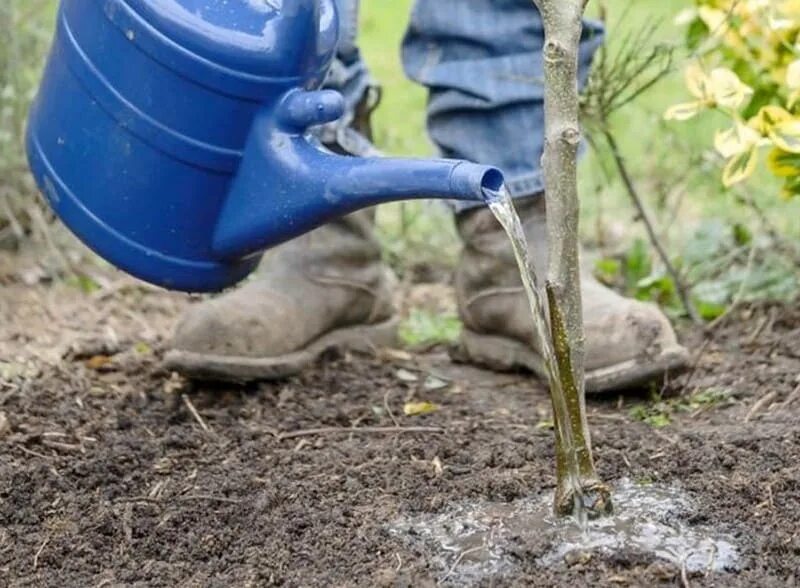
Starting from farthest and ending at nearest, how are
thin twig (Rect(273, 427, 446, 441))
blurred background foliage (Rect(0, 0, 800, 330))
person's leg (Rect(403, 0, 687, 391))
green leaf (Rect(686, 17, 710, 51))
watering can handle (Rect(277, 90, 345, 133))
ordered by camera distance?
blurred background foliage (Rect(0, 0, 800, 330)) < green leaf (Rect(686, 17, 710, 51)) < person's leg (Rect(403, 0, 687, 391)) < thin twig (Rect(273, 427, 446, 441)) < watering can handle (Rect(277, 90, 345, 133))

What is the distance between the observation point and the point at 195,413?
2020 millimetres

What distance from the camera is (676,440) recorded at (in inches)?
71.1

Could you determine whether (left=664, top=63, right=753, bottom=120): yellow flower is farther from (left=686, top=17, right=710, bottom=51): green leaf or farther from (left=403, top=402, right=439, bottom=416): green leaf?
(left=403, top=402, right=439, bottom=416): green leaf


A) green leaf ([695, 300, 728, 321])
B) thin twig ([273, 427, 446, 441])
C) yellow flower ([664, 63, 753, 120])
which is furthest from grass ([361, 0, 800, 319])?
thin twig ([273, 427, 446, 441])

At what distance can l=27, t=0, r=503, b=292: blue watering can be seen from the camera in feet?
5.22

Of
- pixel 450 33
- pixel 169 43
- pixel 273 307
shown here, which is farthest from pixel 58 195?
pixel 450 33

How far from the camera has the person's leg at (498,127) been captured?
2182 millimetres

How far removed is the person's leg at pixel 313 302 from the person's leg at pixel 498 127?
13 cm

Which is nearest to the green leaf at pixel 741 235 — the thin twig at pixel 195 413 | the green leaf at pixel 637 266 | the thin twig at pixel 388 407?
the green leaf at pixel 637 266

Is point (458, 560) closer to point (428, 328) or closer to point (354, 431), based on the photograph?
point (354, 431)

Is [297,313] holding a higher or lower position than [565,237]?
lower

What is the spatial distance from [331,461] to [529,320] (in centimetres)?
54

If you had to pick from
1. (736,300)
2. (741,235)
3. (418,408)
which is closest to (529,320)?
(418,408)

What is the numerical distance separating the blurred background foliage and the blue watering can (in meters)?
0.77
